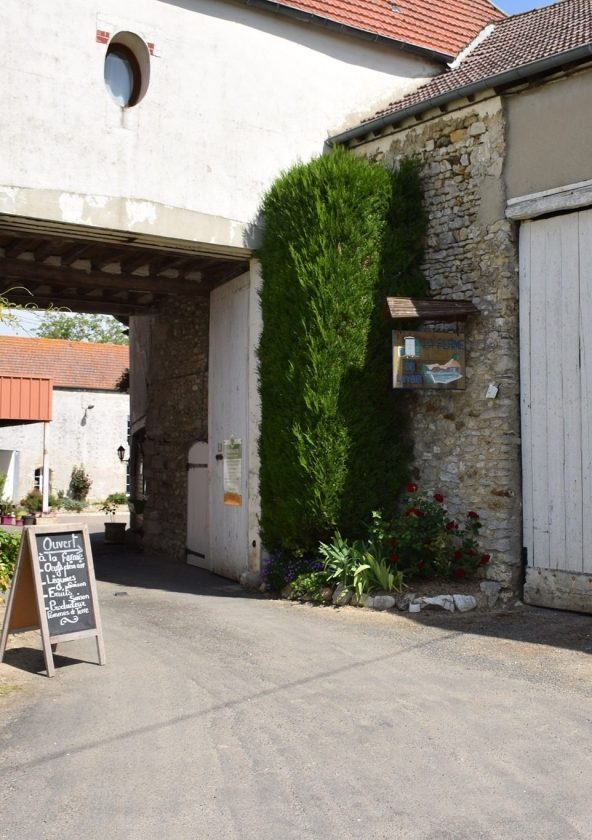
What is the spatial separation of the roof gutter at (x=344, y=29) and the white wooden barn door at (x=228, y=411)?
322 cm

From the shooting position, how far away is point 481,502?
9.09 meters

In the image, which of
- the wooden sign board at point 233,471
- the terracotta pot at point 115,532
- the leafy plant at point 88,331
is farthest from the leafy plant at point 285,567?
the leafy plant at point 88,331

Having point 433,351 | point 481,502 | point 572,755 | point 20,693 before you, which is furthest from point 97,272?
point 572,755

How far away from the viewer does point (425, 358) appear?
914 cm

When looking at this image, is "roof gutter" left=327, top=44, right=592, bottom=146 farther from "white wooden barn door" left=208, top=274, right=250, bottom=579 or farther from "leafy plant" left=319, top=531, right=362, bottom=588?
"leafy plant" left=319, top=531, right=362, bottom=588

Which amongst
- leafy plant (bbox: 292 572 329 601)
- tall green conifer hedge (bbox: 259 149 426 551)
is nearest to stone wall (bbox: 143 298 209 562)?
tall green conifer hedge (bbox: 259 149 426 551)

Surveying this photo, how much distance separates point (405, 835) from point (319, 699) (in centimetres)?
208

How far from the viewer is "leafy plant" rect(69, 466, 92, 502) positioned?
108 ft

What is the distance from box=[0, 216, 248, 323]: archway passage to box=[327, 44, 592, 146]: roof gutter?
6.61ft

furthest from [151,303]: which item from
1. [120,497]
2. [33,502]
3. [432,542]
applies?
[120,497]

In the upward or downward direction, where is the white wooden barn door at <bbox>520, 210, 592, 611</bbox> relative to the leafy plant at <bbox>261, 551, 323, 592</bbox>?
upward

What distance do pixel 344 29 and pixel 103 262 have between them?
14.4 feet

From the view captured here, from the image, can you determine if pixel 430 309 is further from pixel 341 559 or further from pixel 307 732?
pixel 307 732

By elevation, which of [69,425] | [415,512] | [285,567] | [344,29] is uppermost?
[344,29]
